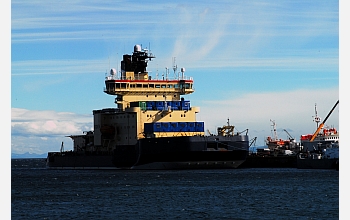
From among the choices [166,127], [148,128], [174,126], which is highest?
[174,126]

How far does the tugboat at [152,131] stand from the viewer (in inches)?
2778

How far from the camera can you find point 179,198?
44.0 meters

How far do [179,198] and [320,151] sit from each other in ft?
166

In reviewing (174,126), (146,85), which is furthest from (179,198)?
(146,85)

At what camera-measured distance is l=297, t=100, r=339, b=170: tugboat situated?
260ft

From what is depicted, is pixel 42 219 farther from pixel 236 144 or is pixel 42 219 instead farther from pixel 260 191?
pixel 236 144

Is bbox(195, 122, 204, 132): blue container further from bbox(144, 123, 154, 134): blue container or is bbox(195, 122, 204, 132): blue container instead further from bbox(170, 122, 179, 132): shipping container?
bbox(144, 123, 154, 134): blue container

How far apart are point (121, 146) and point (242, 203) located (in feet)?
124

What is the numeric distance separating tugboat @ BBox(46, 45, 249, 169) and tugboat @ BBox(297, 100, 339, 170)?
11560 mm

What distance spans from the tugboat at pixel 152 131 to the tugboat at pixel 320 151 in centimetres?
1156

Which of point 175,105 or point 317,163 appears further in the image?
point 317,163

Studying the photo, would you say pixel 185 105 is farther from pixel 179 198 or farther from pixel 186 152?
pixel 179 198

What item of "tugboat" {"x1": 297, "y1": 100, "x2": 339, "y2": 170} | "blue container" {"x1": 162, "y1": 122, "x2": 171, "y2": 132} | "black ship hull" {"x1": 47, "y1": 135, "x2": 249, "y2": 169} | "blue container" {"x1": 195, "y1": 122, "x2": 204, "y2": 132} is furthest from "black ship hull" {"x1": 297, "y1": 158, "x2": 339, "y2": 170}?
"blue container" {"x1": 162, "y1": 122, "x2": 171, "y2": 132}

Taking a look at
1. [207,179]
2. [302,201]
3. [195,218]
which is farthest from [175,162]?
[195,218]
